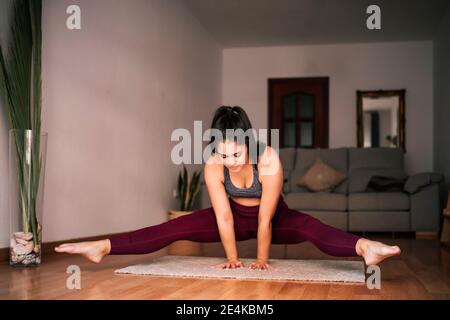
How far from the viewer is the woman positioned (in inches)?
105

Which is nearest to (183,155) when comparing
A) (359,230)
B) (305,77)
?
(359,230)

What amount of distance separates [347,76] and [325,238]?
232 inches

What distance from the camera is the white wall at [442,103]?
6.70 meters

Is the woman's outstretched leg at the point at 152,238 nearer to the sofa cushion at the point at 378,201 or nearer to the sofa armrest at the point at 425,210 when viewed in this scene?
the sofa cushion at the point at 378,201

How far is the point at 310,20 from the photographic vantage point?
6957mm

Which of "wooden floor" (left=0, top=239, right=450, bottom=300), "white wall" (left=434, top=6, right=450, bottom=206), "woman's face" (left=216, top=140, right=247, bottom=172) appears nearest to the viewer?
"wooden floor" (left=0, top=239, right=450, bottom=300)

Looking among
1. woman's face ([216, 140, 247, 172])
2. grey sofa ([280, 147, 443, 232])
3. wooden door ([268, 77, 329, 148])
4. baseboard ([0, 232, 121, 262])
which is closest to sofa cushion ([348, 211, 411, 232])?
grey sofa ([280, 147, 443, 232])

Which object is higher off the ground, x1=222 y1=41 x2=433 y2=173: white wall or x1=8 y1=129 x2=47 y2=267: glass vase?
x1=222 y1=41 x2=433 y2=173: white wall

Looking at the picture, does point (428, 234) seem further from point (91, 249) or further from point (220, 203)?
point (91, 249)

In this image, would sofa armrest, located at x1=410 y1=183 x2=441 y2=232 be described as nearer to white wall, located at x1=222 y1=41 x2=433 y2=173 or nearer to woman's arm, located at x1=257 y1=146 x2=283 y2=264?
white wall, located at x1=222 y1=41 x2=433 y2=173

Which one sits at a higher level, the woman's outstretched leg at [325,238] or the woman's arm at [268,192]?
the woman's arm at [268,192]

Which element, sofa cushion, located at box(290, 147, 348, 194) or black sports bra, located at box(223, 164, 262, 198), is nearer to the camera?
black sports bra, located at box(223, 164, 262, 198)

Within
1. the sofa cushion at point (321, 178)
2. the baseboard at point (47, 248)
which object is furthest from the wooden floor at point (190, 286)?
the sofa cushion at point (321, 178)
